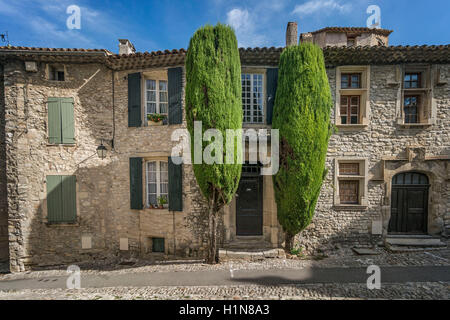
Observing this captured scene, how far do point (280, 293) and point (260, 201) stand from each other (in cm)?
309

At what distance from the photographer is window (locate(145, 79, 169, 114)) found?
690cm

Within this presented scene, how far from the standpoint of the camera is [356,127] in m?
6.60

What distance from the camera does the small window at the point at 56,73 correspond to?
6.77m

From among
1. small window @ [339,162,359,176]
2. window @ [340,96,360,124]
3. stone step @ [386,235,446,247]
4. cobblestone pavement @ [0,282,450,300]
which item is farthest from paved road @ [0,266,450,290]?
window @ [340,96,360,124]

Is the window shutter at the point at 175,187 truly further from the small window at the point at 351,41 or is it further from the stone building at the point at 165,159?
the small window at the point at 351,41

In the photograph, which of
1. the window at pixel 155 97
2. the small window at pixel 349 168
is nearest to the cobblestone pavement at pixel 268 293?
the small window at pixel 349 168

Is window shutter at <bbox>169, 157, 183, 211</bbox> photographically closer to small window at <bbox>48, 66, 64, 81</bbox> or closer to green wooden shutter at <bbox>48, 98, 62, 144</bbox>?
green wooden shutter at <bbox>48, 98, 62, 144</bbox>

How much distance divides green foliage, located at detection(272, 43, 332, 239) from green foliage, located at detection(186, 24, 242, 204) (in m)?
1.64

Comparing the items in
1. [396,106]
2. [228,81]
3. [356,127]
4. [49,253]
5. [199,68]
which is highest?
[199,68]

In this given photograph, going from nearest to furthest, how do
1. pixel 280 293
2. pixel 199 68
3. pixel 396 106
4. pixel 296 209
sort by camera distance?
pixel 280 293
pixel 199 68
pixel 296 209
pixel 396 106

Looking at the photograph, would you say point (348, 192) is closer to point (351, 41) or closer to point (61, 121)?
point (351, 41)

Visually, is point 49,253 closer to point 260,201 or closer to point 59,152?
point 59,152
